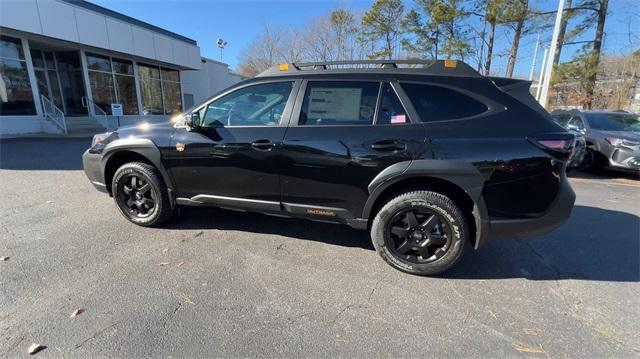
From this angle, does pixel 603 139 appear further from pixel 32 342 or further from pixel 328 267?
pixel 32 342

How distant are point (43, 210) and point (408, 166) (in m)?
4.97

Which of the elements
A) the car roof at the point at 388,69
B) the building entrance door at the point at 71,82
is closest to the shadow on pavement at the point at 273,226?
the car roof at the point at 388,69

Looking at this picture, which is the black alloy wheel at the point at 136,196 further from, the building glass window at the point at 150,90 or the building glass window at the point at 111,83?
the building glass window at the point at 150,90

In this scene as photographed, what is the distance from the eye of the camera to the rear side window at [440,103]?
108 inches

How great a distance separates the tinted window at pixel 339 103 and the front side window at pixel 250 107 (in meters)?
0.27

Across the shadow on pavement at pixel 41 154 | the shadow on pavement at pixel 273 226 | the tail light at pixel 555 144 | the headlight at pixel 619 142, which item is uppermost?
the tail light at pixel 555 144

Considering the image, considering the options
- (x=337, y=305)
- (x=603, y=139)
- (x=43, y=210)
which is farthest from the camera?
(x=603, y=139)

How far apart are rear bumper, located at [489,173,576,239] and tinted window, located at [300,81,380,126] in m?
1.47

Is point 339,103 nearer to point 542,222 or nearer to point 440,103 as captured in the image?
point 440,103

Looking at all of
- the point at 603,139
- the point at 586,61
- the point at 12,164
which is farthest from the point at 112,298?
the point at 586,61

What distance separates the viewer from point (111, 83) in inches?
678

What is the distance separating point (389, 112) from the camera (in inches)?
113

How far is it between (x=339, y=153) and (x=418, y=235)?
106 centimetres

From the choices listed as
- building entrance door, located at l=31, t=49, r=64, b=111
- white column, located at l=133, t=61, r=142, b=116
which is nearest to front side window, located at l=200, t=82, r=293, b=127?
building entrance door, located at l=31, t=49, r=64, b=111
